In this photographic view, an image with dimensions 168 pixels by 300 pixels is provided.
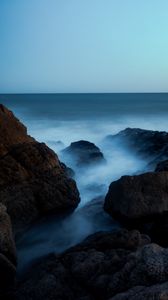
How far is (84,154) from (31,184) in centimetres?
689

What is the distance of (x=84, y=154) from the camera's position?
1535 cm

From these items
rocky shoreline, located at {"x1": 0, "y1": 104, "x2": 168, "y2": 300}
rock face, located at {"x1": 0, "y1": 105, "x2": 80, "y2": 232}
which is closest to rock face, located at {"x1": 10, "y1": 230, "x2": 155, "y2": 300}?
rocky shoreline, located at {"x1": 0, "y1": 104, "x2": 168, "y2": 300}

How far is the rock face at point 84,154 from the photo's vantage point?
47.9 feet

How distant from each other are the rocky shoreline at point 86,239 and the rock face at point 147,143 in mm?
572

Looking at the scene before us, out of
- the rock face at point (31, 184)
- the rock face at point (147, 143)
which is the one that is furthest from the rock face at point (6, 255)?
the rock face at point (147, 143)

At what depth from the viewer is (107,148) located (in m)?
19.5

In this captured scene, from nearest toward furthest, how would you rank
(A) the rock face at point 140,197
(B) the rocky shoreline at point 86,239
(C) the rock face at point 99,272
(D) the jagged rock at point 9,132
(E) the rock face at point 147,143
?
(C) the rock face at point 99,272 < (B) the rocky shoreline at point 86,239 < (A) the rock face at point 140,197 < (D) the jagged rock at point 9,132 < (E) the rock face at point 147,143

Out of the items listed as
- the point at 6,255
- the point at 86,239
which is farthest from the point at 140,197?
the point at 6,255

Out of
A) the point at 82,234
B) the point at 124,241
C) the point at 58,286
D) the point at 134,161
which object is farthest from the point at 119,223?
the point at 134,161

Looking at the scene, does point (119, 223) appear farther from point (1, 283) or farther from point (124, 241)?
point (1, 283)

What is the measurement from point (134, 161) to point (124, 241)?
31.5 ft

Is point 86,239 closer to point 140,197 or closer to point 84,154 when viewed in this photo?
point 140,197

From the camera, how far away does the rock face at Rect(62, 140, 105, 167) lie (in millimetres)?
14596

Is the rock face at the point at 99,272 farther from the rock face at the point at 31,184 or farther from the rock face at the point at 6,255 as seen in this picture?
the rock face at the point at 31,184
